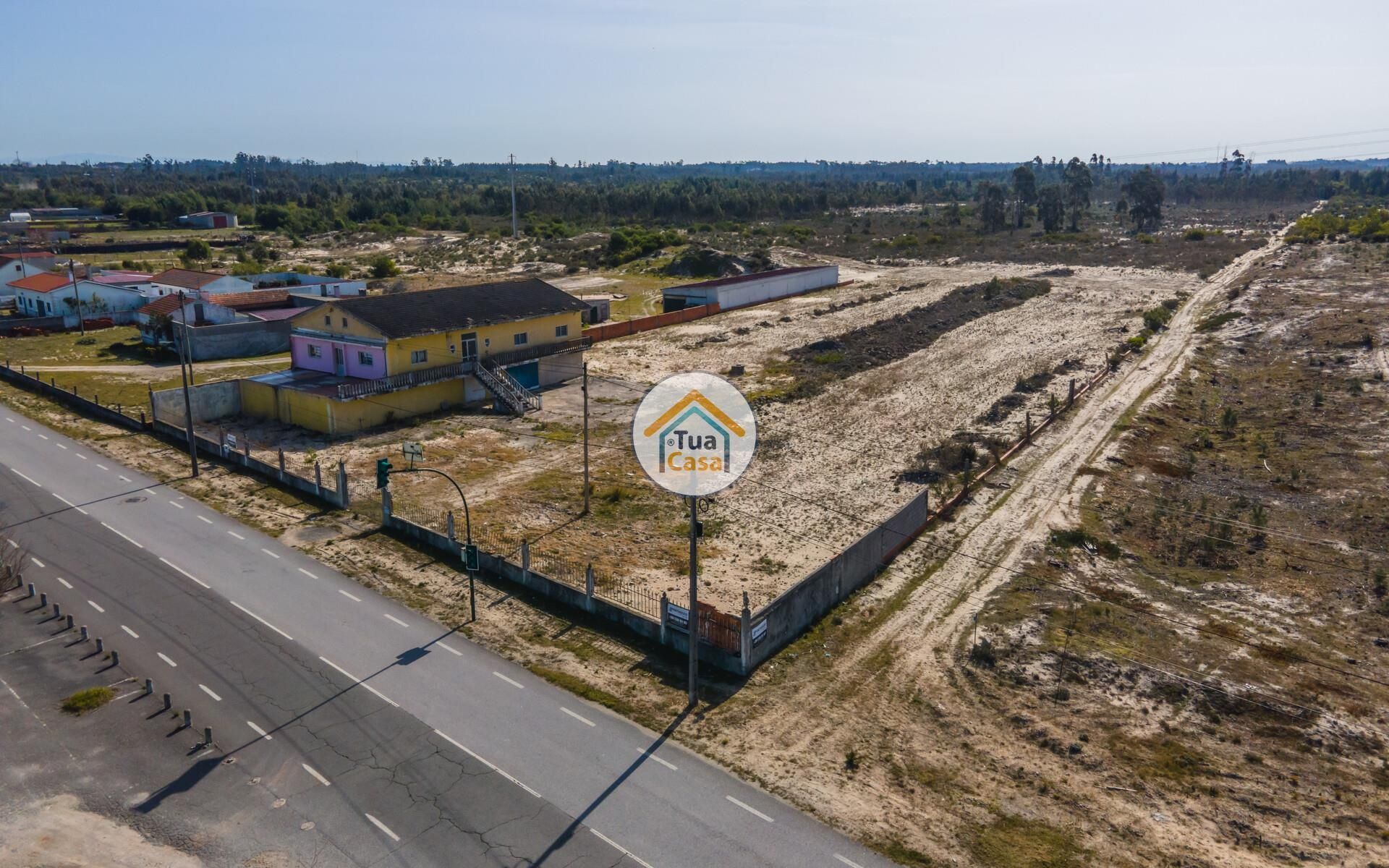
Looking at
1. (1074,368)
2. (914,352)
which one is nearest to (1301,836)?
(1074,368)

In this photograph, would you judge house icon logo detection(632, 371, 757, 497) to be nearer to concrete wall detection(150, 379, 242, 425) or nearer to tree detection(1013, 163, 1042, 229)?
concrete wall detection(150, 379, 242, 425)

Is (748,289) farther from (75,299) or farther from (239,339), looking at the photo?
(75,299)

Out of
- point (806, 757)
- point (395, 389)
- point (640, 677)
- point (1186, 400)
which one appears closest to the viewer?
point (806, 757)

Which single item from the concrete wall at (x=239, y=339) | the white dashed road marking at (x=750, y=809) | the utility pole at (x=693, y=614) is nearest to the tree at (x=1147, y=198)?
the concrete wall at (x=239, y=339)

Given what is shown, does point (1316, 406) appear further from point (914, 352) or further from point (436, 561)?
point (436, 561)

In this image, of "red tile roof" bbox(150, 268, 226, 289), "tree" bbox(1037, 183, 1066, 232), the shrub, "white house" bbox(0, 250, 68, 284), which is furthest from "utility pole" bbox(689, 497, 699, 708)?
"tree" bbox(1037, 183, 1066, 232)

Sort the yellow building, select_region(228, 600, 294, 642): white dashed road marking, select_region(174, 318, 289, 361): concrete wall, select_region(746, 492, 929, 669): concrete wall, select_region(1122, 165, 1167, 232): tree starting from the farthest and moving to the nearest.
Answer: select_region(1122, 165, 1167, 232): tree → select_region(174, 318, 289, 361): concrete wall → the yellow building → select_region(228, 600, 294, 642): white dashed road marking → select_region(746, 492, 929, 669): concrete wall
